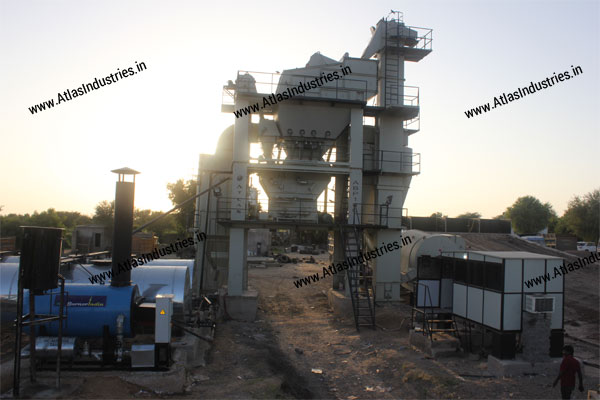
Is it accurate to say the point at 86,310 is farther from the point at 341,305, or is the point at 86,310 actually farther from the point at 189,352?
the point at 341,305

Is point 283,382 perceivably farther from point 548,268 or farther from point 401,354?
point 548,268

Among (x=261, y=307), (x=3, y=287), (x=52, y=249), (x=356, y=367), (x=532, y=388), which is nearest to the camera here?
(x=52, y=249)

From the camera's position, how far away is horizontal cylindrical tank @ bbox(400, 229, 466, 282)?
62.7 feet

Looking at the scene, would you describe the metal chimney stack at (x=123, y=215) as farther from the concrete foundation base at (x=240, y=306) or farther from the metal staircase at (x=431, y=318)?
the metal staircase at (x=431, y=318)

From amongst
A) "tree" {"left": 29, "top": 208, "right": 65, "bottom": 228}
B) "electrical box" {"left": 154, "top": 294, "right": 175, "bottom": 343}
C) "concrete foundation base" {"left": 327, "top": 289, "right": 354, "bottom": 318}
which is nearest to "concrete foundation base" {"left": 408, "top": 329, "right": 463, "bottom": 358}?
"concrete foundation base" {"left": 327, "top": 289, "right": 354, "bottom": 318}

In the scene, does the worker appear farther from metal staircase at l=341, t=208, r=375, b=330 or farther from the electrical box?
the electrical box

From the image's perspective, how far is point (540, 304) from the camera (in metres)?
10.9

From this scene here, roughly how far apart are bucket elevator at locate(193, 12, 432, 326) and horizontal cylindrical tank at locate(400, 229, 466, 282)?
0.62 meters

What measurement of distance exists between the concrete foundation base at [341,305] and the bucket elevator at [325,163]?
60 cm

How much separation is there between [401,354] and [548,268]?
463cm

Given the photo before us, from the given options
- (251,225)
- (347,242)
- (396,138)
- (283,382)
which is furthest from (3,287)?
(396,138)

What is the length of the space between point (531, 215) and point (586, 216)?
78.2 ft

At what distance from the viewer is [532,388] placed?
381 inches

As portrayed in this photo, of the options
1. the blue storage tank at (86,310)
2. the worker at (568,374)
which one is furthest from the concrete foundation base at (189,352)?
the worker at (568,374)
